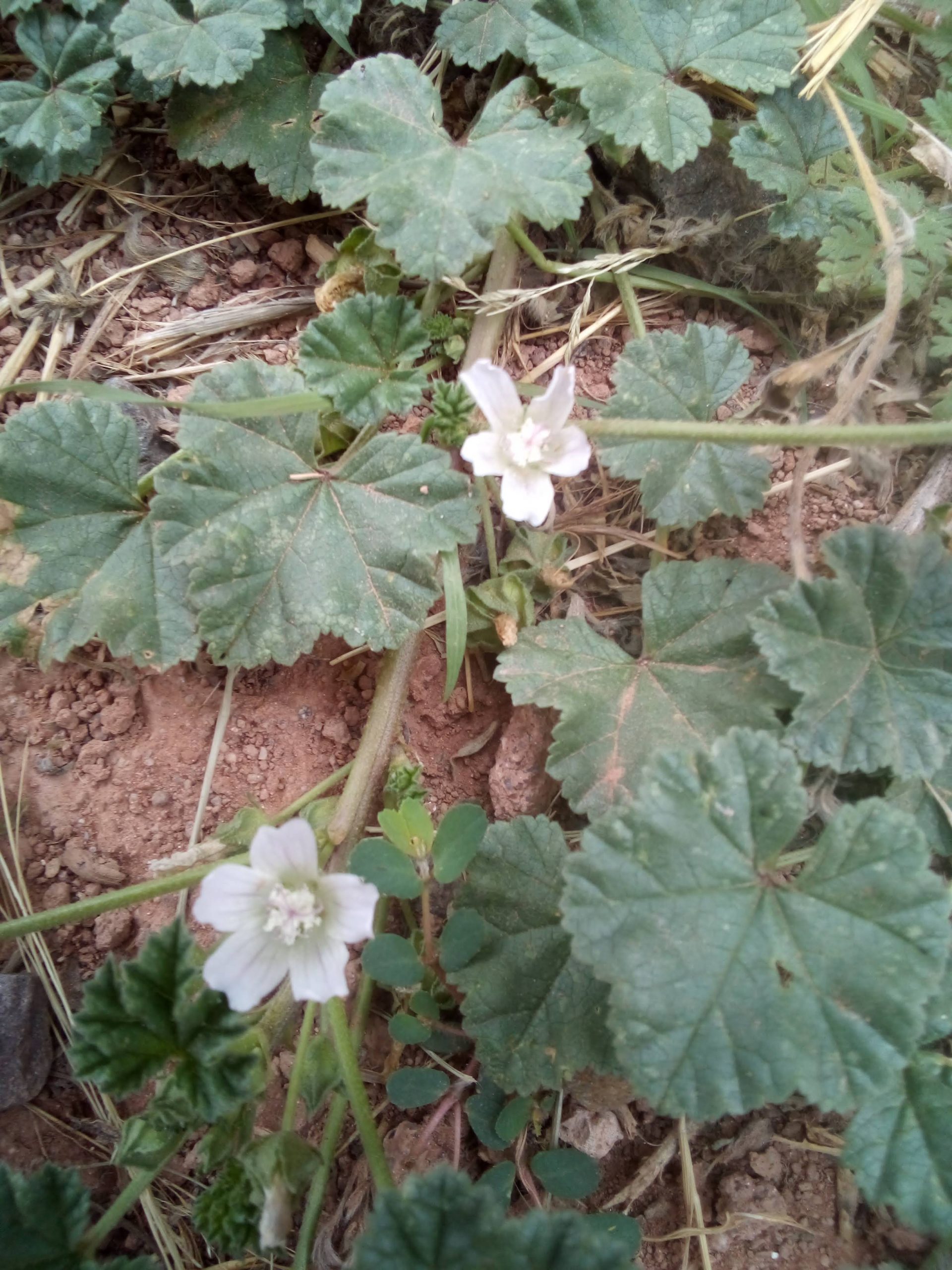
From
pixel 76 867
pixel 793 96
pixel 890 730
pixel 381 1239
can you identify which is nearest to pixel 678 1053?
pixel 381 1239

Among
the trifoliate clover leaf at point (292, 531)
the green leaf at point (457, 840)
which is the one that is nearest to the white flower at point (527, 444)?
the trifoliate clover leaf at point (292, 531)

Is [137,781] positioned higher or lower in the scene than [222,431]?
lower

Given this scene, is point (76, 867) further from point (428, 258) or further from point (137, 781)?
point (428, 258)

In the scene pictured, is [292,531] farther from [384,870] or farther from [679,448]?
[679,448]

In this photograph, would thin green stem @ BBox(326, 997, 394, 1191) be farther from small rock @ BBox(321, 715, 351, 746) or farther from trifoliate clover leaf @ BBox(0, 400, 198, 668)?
trifoliate clover leaf @ BBox(0, 400, 198, 668)

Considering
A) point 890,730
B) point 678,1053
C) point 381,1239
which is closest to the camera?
point 381,1239

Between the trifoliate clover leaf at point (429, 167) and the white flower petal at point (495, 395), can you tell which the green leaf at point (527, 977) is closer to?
the white flower petal at point (495, 395)

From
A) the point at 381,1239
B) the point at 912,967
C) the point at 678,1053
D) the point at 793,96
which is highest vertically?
the point at 793,96
